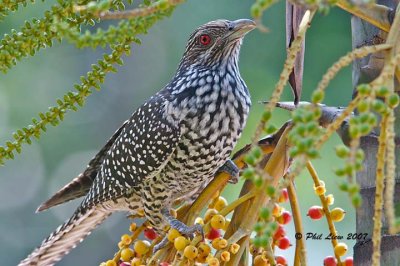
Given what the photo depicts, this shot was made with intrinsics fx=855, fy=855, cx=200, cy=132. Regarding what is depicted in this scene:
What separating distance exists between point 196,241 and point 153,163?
0.99 metres

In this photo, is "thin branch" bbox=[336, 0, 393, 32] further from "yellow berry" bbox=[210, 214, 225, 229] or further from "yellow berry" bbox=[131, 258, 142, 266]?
"yellow berry" bbox=[131, 258, 142, 266]

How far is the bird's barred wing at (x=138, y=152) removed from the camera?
249 centimetres

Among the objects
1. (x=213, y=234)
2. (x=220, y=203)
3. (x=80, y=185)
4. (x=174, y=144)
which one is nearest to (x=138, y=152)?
(x=174, y=144)

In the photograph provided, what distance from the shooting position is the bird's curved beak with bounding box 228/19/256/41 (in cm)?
244

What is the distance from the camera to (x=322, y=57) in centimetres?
688

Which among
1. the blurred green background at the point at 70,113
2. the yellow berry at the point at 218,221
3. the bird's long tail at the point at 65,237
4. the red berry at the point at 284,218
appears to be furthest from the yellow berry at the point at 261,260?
the blurred green background at the point at 70,113

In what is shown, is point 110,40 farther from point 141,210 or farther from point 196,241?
point 141,210

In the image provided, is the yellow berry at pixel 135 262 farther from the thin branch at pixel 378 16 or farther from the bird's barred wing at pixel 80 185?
the bird's barred wing at pixel 80 185

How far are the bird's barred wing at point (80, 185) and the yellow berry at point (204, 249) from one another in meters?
1.12

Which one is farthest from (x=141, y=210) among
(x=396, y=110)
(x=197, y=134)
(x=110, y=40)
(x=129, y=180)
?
(x=110, y=40)

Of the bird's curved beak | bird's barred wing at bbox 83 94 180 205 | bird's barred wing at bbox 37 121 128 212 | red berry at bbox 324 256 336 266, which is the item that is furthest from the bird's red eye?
red berry at bbox 324 256 336 266

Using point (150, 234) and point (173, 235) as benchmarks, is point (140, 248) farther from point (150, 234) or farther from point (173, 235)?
point (150, 234)

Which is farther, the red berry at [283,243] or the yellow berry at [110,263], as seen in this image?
the red berry at [283,243]

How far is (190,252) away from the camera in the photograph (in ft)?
4.99
